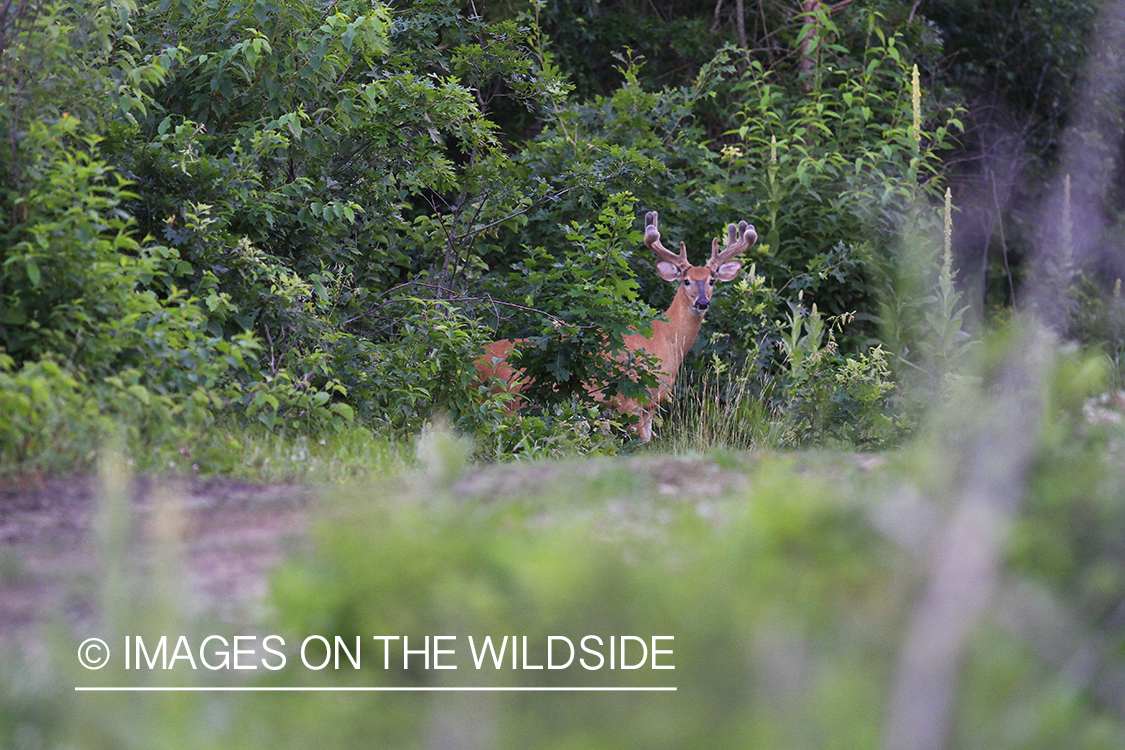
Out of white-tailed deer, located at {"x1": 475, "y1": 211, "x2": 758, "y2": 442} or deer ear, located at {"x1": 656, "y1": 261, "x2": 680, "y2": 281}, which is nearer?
white-tailed deer, located at {"x1": 475, "y1": 211, "x2": 758, "y2": 442}

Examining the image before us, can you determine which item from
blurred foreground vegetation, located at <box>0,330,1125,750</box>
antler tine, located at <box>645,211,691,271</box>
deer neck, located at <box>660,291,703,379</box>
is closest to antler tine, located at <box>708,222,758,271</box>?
antler tine, located at <box>645,211,691,271</box>

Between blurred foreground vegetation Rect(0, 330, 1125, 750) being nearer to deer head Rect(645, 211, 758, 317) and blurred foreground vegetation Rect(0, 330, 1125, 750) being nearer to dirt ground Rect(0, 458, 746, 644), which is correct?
dirt ground Rect(0, 458, 746, 644)

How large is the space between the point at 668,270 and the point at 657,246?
9.1 inches

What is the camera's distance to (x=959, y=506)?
82.4 inches

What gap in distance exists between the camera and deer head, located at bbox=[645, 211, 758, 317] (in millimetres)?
8180

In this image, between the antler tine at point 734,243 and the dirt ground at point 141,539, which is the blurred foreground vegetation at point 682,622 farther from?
the antler tine at point 734,243

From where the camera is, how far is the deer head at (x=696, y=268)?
8.18m

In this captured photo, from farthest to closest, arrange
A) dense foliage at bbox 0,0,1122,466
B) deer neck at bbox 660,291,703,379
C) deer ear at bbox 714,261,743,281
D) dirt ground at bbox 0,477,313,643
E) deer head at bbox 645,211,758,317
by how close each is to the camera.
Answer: deer ear at bbox 714,261,743,281
deer neck at bbox 660,291,703,379
deer head at bbox 645,211,758,317
dense foliage at bbox 0,0,1122,466
dirt ground at bbox 0,477,313,643

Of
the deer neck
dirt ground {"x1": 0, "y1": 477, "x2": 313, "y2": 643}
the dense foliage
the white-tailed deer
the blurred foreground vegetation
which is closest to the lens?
the blurred foreground vegetation

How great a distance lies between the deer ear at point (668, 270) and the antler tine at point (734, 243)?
265mm

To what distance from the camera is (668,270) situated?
8391mm

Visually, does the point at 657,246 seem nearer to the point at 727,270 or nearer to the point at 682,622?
the point at 727,270

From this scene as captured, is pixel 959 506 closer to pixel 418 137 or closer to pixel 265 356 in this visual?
pixel 265 356

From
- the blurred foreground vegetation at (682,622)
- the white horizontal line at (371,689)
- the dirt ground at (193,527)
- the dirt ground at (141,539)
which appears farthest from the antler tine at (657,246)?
the white horizontal line at (371,689)
